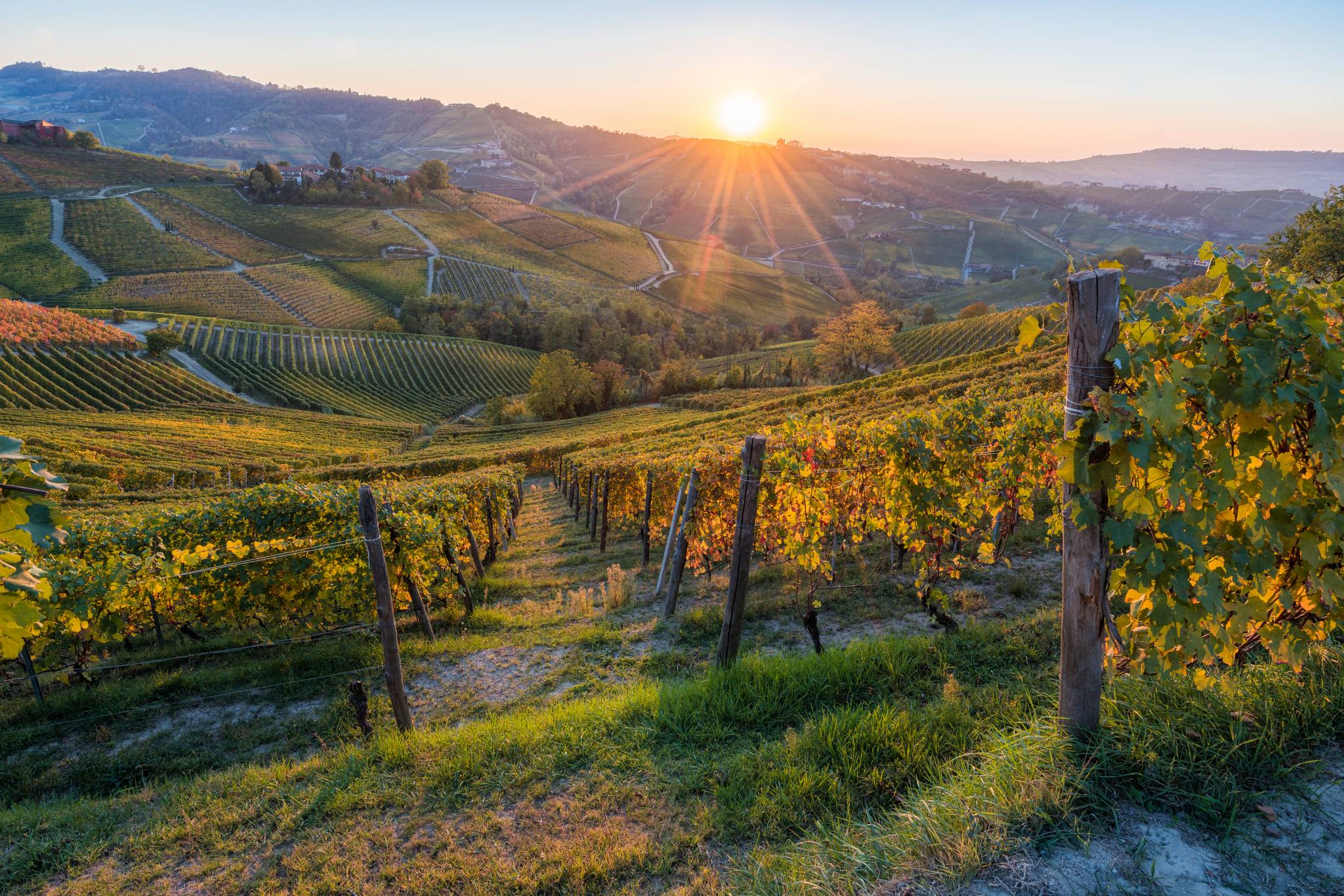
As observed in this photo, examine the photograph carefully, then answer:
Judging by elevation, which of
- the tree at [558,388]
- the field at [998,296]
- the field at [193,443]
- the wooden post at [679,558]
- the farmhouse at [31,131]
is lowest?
the field at [193,443]

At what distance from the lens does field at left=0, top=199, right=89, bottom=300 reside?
87812 mm

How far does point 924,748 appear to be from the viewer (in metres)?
3.77

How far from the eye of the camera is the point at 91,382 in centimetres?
5566

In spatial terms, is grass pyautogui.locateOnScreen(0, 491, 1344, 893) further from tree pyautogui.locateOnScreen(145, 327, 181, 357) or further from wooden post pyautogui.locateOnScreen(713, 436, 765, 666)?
tree pyautogui.locateOnScreen(145, 327, 181, 357)

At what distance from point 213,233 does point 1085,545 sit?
491ft

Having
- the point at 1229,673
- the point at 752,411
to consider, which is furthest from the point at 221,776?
the point at 752,411

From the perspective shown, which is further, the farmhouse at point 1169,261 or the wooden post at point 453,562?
the farmhouse at point 1169,261

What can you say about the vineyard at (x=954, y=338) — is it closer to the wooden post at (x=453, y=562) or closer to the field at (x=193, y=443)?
the field at (x=193, y=443)

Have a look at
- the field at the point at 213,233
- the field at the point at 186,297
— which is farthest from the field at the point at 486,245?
the field at the point at 186,297

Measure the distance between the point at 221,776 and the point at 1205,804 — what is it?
22.3 feet

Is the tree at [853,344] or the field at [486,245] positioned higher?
the field at [486,245]

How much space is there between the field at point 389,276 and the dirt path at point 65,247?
107 ft

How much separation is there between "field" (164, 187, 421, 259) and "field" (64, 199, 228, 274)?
14278 millimetres

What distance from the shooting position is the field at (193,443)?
1265 inches
